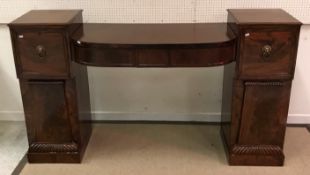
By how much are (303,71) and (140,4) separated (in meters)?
1.19

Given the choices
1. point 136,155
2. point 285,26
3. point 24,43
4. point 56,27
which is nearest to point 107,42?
point 56,27

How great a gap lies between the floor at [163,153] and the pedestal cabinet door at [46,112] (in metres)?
0.18

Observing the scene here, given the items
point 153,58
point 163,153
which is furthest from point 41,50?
point 163,153

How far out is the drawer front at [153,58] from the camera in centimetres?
189

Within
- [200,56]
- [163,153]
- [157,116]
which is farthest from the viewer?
[157,116]

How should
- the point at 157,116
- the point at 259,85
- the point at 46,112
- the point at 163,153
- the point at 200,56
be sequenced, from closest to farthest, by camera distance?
the point at 200,56 → the point at 259,85 → the point at 46,112 → the point at 163,153 → the point at 157,116

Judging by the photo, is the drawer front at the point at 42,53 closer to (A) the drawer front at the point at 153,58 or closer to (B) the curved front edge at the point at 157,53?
(B) the curved front edge at the point at 157,53

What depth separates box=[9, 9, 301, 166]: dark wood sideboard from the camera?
6.23 ft

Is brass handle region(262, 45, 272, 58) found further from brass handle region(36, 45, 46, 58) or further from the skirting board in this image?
brass handle region(36, 45, 46, 58)

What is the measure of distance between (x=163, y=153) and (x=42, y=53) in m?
0.96

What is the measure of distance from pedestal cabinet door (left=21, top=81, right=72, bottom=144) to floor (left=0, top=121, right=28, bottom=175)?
0.56 ft

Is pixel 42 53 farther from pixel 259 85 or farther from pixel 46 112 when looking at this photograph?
pixel 259 85

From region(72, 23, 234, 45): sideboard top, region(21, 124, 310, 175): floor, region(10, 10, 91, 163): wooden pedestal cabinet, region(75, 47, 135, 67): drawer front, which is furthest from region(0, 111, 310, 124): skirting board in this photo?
region(75, 47, 135, 67): drawer front

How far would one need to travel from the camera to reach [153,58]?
191 centimetres
